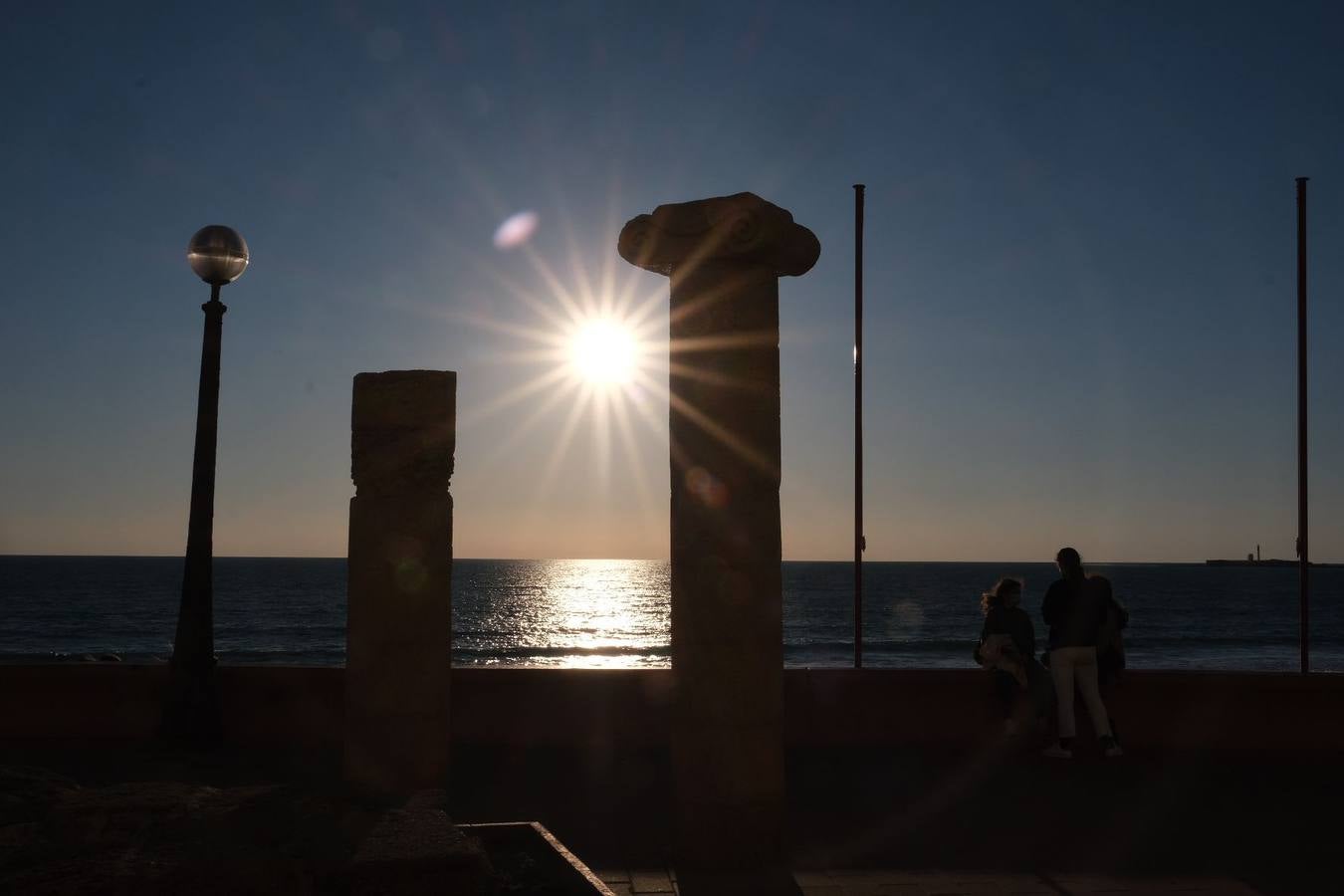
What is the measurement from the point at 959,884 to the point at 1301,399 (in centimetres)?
827

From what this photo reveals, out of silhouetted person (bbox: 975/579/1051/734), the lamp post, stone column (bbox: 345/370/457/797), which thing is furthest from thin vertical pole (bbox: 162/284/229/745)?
silhouetted person (bbox: 975/579/1051/734)

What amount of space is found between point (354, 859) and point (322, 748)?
627 cm

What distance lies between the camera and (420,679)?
309 inches

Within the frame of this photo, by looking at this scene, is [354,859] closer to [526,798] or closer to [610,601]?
[526,798]

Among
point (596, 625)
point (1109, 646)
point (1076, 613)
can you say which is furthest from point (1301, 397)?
point (596, 625)

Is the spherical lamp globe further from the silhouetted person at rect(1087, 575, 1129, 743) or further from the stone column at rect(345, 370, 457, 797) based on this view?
the silhouetted person at rect(1087, 575, 1129, 743)

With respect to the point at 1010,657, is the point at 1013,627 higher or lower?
higher

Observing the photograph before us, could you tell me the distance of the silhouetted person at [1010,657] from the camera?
9680 mm

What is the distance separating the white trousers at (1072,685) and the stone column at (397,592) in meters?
4.67

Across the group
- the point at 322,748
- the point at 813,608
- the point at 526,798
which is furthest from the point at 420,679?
the point at 813,608

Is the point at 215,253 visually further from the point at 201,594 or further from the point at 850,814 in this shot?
the point at 850,814

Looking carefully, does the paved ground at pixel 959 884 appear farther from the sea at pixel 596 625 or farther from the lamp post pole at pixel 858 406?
the sea at pixel 596 625

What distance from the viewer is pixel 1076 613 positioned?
30.9 ft

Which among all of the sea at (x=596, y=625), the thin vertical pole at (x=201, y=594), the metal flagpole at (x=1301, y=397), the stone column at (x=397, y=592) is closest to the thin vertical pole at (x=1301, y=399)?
the metal flagpole at (x=1301, y=397)
